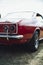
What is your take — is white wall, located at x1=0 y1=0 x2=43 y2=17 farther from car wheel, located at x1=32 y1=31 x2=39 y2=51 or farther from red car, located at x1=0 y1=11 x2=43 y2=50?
red car, located at x1=0 y1=11 x2=43 y2=50

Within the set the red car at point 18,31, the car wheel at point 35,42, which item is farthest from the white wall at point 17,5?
the red car at point 18,31

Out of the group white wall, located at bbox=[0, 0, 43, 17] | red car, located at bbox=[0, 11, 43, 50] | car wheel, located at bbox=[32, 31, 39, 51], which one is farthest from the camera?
white wall, located at bbox=[0, 0, 43, 17]

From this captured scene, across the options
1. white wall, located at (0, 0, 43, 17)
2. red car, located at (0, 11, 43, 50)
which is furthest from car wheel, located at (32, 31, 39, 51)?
white wall, located at (0, 0, 43, 17)

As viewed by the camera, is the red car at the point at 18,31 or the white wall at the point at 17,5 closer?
the red car at the point at 18,31

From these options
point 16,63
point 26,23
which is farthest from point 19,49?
point 16,63

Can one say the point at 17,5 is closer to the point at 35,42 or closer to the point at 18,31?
the point at 35,42

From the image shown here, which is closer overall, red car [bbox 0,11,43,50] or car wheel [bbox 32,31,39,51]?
red car [bbox 0,11,43,50]

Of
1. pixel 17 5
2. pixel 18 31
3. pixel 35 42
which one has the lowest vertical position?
pixel 17 5

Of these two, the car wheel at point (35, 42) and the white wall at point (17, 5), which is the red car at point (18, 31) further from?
the white wall at point (17, 5)

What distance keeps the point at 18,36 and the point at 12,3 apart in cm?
850

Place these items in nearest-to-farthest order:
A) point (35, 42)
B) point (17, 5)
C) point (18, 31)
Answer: point (18, 31), point (35, 42), point (17, 5)

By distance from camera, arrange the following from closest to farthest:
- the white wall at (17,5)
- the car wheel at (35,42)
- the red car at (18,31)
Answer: the red car at (18,31) → the car wheel at (35,42) → the white wall at (17,5)

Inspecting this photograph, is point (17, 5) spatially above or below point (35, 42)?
below

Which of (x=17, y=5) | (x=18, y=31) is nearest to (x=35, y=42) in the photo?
(x=18, y=31)
